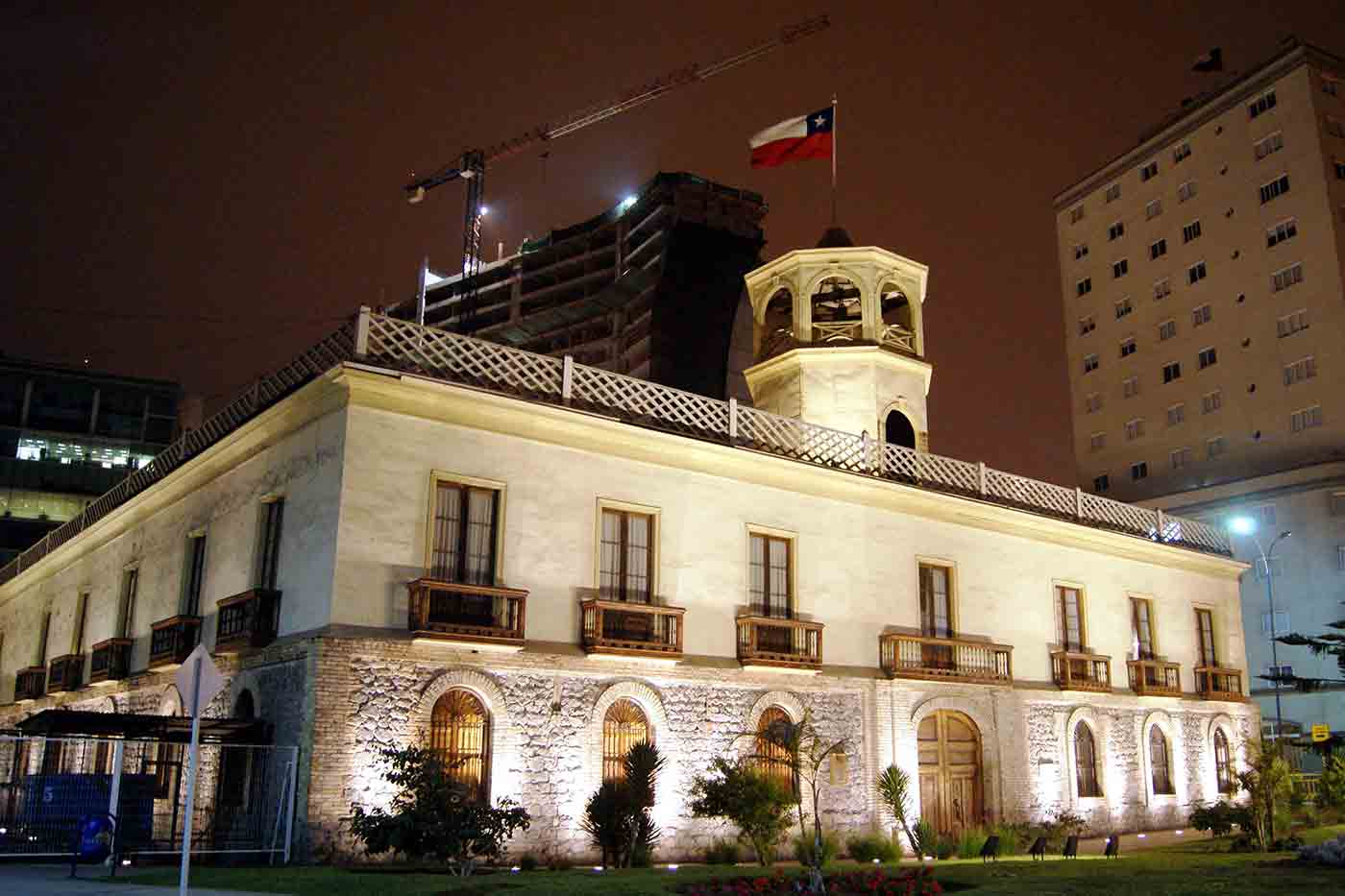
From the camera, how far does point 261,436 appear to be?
2328cm

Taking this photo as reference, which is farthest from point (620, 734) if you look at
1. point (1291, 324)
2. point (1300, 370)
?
point (1291, 324)

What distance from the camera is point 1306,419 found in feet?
176

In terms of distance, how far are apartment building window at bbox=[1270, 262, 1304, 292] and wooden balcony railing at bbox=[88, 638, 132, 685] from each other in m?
52.6

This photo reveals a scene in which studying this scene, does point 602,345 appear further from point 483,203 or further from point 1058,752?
point 1058,752

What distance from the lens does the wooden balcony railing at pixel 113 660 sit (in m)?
27.6

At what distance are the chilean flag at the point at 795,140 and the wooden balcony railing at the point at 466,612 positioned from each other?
55.7 ft

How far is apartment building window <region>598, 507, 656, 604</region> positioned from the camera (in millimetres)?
22891

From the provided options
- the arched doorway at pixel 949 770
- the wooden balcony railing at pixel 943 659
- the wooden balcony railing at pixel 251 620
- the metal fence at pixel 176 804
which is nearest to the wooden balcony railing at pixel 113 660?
the metal fence at pixel 176 804

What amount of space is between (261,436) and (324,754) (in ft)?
24.6

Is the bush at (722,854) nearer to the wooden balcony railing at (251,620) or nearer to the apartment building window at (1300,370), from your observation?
the wooden balcony railing at (251,620)

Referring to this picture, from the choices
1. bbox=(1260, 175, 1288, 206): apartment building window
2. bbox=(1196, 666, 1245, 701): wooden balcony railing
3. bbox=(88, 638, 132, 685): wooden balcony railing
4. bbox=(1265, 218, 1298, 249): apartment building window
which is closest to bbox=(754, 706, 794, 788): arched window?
bbox=(88, 638, 132, 685): wooden balcony railing

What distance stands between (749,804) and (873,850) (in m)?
3.71

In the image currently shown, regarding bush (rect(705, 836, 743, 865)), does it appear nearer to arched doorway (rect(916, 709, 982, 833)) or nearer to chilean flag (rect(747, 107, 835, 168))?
arched doorway (rect(916, 709, 982, 833))

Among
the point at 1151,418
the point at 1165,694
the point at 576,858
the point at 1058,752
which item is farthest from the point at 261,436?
the point at 1151,418
